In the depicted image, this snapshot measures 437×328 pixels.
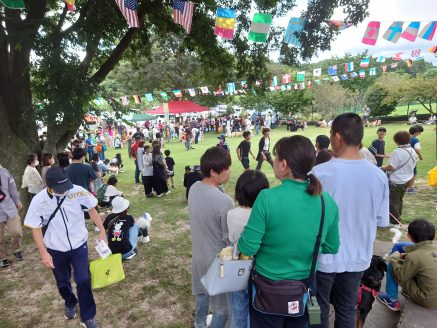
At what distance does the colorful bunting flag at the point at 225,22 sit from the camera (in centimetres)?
679

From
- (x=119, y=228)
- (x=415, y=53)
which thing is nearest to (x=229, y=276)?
(x=119, y=228)

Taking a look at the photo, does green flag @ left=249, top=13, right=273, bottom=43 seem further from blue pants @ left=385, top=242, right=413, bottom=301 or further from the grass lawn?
blue pants @ left=385, top=242, right=413, bottom=301

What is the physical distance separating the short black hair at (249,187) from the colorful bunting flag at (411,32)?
8.37 m

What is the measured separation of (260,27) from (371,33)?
327 cm

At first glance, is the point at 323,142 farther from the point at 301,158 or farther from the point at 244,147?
the point at 244,147

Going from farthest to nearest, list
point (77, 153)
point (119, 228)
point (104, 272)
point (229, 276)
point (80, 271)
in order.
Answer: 1. point (77, 153)
2. point (119, 228)
3. point (104, 272)
4. point (80, 271)
5. point (229, 276)

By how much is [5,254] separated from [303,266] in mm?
5197

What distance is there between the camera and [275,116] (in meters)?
30.3

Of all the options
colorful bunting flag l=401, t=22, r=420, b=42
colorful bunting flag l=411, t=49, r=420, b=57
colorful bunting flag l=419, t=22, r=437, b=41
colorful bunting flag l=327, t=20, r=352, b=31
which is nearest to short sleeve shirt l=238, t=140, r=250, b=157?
colorful bunting flag l=327, t=20, r=352, b=31

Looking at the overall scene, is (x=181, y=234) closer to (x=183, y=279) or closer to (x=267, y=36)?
(x=183, y=279)

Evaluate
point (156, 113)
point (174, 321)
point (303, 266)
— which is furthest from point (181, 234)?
point (156, 113)

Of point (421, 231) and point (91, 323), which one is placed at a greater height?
point (421, 231)

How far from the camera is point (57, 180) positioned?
2.76 meters

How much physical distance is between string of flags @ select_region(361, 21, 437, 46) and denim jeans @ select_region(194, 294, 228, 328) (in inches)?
325
